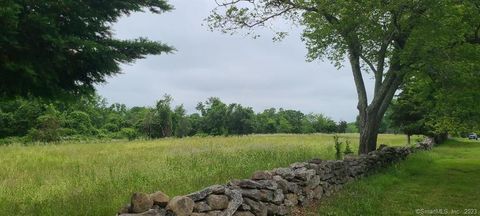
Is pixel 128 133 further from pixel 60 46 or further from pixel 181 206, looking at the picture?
pixel 181 206

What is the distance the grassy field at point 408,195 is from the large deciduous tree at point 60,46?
17.2 feet

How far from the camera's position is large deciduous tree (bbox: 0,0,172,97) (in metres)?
6.35

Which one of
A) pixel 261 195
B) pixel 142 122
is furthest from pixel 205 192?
pixel 142 122

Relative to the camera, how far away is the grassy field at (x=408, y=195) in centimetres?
954

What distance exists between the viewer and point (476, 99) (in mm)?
17484

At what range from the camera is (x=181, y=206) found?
5531mm

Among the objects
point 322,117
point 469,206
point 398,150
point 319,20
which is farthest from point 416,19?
point 322,117

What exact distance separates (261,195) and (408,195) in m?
6.01

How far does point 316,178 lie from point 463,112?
45.6 feet

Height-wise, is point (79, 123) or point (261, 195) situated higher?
point (79, 123)

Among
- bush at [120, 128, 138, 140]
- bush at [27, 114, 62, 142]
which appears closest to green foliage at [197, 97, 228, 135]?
bush at [120, 128, 138, 140]

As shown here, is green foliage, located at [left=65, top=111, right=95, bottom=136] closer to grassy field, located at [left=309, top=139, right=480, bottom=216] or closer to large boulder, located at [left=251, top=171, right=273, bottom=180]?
grassy field, located at [left=309, top=139, right=480, bottom=216]

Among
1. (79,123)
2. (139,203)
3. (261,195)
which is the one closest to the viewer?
(139,203)

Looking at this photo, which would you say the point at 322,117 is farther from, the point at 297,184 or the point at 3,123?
the point at 297,184
